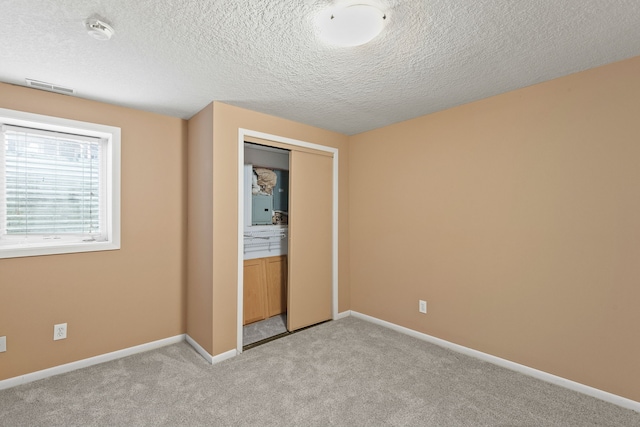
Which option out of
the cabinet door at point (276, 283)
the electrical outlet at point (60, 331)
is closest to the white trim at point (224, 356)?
the cabinet door at point (276, 283)

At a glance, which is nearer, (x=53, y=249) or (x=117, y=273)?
(x=53, y=249)

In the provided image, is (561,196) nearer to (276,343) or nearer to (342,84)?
(342,84)

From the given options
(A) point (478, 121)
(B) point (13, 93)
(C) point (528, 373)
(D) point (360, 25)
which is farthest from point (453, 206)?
(B) point (13, 93)

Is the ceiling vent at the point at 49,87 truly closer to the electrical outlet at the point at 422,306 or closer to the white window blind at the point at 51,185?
the white window blind at the point at 51,185

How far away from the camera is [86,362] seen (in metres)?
2.58

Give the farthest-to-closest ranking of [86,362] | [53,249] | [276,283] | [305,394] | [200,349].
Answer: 1. [276,283]
2. [200,349]
3. [86,362]
4. [53,249]
5. [305,394]

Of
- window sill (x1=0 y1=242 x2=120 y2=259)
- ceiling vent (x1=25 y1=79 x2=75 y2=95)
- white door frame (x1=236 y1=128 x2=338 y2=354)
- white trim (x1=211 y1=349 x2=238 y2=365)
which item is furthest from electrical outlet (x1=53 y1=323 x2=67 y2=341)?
ceiling vent (x1=25 y1=79 x2=75 y2=95)

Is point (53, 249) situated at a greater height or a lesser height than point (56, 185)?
lesser

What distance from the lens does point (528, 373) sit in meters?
2.39

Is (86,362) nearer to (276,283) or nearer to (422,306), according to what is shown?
(276,283)

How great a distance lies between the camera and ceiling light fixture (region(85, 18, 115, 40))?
153 centimetres

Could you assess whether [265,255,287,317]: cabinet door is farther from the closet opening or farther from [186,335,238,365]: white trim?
[186,335,238,365]: white trim

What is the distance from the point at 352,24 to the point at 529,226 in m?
2.04

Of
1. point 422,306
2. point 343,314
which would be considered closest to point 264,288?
point 343,314
